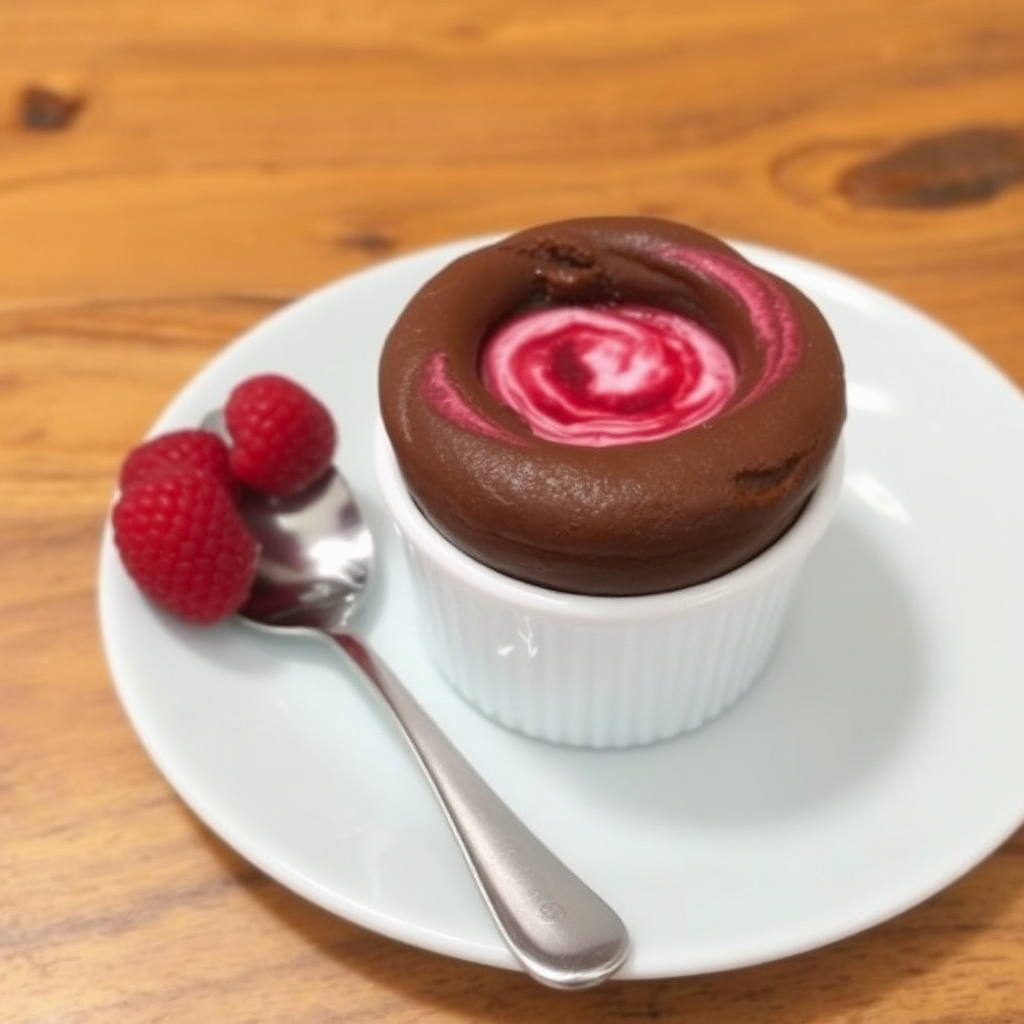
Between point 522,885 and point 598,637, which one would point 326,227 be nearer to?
point 598,637

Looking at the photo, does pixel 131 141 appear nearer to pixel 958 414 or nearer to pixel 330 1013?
pixel 958 414

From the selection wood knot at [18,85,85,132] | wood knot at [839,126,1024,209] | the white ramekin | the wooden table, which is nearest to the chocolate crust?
the white ramekin

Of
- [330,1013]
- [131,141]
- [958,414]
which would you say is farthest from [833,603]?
[131,141]

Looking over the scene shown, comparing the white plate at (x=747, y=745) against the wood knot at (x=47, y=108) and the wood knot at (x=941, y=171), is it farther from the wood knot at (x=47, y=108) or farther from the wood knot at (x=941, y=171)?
the wood knot at (x=47, y=108)

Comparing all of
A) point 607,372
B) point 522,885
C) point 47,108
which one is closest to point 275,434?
point 607,372

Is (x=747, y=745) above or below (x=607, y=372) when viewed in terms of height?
below
